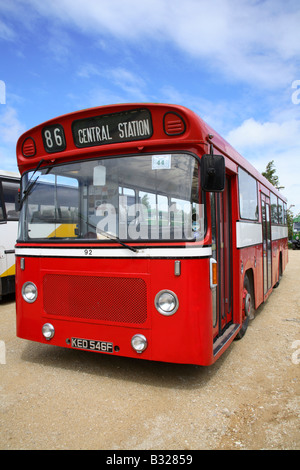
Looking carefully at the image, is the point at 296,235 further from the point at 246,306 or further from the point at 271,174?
the point at 246,306

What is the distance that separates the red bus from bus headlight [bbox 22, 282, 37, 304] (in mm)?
12

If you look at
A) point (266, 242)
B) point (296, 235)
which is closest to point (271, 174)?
point (296, 235)

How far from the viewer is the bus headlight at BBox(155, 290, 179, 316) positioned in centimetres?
362

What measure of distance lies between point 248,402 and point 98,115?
327 cm

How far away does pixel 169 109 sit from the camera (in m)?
3.66

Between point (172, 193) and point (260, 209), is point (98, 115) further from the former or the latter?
point (260, 209)

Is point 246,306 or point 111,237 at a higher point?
point 111,237

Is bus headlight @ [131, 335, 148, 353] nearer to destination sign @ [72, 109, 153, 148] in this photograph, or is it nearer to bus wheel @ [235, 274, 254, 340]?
destination sign @ [72, 109, 153, 148]

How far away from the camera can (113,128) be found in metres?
3.93

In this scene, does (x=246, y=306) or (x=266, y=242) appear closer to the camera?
(x=246, y=306)

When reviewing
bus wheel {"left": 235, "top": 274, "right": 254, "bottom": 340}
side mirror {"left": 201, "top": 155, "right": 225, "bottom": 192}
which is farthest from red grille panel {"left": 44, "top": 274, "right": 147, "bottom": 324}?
bus wheel {"left": 235, "top": 274, "right": 254, "bottom": 340}

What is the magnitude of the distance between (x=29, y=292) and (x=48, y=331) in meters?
0.51
